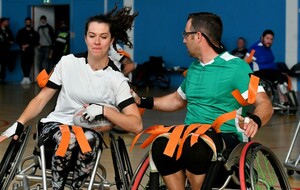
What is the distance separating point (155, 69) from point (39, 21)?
5093mm

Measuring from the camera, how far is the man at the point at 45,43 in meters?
23.3

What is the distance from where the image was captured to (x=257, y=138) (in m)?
10.6

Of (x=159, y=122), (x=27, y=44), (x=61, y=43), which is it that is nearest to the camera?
(x=159, y=122)

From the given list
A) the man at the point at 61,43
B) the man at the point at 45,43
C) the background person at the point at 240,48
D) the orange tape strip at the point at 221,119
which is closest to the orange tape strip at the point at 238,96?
the orange tape strip at the point at 221,119

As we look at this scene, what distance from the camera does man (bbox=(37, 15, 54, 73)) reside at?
23.3 m

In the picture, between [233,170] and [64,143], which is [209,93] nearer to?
[233,170]

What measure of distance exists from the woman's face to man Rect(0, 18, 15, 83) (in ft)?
60.4

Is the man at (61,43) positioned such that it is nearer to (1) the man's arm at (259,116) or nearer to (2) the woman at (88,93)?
(2) the woman at (88,93)

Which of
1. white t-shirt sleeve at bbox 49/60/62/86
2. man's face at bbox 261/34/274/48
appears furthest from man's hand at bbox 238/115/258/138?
man's face at bbox 261/34/274/48

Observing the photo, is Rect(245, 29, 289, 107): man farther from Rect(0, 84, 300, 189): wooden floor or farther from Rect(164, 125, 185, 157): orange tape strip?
Rect(164, 125, 185, 157): orange tape strip

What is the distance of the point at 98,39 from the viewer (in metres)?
5.03

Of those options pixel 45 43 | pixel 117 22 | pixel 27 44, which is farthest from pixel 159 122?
pixel 45 43

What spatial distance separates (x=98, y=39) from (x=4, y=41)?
61.0ft

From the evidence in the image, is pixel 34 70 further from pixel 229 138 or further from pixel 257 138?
pixel 229 138
